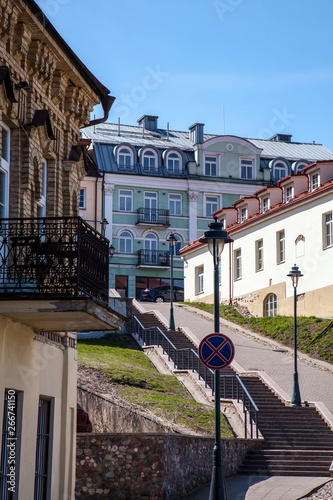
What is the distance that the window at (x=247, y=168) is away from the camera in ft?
243

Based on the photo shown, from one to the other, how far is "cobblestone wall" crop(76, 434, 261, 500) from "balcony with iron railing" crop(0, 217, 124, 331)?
20.8ft

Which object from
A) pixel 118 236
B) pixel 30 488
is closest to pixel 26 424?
pixel 30 488

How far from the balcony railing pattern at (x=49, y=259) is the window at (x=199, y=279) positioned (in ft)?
140

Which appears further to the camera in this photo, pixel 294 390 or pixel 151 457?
pixel 294 390

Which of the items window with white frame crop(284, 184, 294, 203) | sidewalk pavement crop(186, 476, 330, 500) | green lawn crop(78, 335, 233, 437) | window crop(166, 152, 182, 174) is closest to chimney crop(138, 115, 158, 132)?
window crop(166, 152, 182, 174)

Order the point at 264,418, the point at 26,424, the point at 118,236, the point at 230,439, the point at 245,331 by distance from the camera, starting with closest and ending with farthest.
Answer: the point at 26,424 → the point at 230,439 → the point at 264,418 → the point at 245,331 → the point at 118,236

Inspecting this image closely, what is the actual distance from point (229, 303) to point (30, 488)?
38067 mm

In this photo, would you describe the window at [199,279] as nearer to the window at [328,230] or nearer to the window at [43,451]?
the window at [328,230]

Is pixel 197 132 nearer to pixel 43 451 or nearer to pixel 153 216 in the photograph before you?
pixel 153 216

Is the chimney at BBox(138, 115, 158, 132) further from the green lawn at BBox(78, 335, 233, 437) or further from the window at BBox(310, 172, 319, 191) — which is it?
the green lawn at BBox(78, 335, 233, 437)

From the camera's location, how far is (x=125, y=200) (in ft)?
231

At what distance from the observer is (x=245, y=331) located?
45.3 meters

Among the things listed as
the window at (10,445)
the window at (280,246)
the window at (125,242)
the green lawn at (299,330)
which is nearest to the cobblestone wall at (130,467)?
the window at (10,445)

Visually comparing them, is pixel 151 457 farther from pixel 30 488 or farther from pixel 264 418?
pixel 264 418
